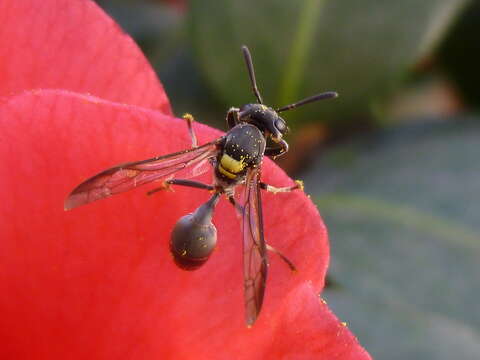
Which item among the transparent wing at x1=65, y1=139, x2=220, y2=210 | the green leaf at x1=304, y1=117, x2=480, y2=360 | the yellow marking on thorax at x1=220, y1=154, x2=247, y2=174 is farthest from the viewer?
the green leaf at x1=304, y1=117, x2=480, y2=360

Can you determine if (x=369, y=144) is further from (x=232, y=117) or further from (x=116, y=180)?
(x=116, y=180)

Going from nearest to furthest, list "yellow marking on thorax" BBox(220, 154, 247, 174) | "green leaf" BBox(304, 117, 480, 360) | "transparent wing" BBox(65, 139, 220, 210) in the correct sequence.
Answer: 1. "transparent wing" BBox(65, 139, 220, 210)
2. "yellow marking on thorax" BBox(220, 154, 247, 174)
3. "green leaf" BBox(304, 117, 480, 360)

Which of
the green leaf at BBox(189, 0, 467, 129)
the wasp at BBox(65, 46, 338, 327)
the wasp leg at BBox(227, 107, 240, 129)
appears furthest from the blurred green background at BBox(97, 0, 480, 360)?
the wasp at BBox(65, 46, 338, 327)

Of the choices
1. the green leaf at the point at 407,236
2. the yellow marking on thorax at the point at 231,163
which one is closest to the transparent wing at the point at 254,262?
the yellow marking on thorax at the point at 231,163

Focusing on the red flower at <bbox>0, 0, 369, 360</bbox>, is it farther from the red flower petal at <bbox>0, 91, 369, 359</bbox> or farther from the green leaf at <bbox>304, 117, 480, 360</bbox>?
the green leaf at <bbox>304, 117, 480, 360</bbox>

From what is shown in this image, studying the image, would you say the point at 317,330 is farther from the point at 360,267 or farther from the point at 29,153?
the point at 360,267

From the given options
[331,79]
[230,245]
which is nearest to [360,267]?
[331,79]

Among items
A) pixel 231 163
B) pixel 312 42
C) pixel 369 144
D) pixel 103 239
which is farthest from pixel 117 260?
pixel 369 144

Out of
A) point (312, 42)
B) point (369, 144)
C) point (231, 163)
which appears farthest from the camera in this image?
point (369, 144)
